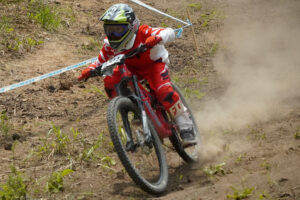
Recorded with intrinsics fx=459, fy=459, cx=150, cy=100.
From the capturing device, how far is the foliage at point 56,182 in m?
5.03

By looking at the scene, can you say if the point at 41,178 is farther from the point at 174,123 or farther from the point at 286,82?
the point at 286,82

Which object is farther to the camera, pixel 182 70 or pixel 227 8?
pixel 227 8

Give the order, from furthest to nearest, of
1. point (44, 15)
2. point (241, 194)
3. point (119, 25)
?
point (44, 15) < point (119, 25) < point (241, 194)

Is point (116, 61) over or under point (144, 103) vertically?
Result: over

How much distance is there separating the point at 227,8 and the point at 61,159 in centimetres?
913

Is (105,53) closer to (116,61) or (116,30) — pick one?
(116,30)

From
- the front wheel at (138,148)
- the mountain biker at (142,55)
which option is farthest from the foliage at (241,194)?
the mountain biker at (142,55)

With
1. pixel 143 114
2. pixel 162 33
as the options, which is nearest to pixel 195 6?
pixel 162 33

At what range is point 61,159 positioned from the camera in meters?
5.78

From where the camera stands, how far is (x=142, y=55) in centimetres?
541

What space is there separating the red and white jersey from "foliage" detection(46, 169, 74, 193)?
4.21 ft

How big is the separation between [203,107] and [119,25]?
3.37 metres

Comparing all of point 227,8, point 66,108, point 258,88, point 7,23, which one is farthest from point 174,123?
point 227,8

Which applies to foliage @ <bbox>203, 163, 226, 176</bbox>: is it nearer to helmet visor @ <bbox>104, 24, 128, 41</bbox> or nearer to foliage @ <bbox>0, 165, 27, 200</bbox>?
helmet visor @ <bbox>104, 24, 128, 41</bbox>
